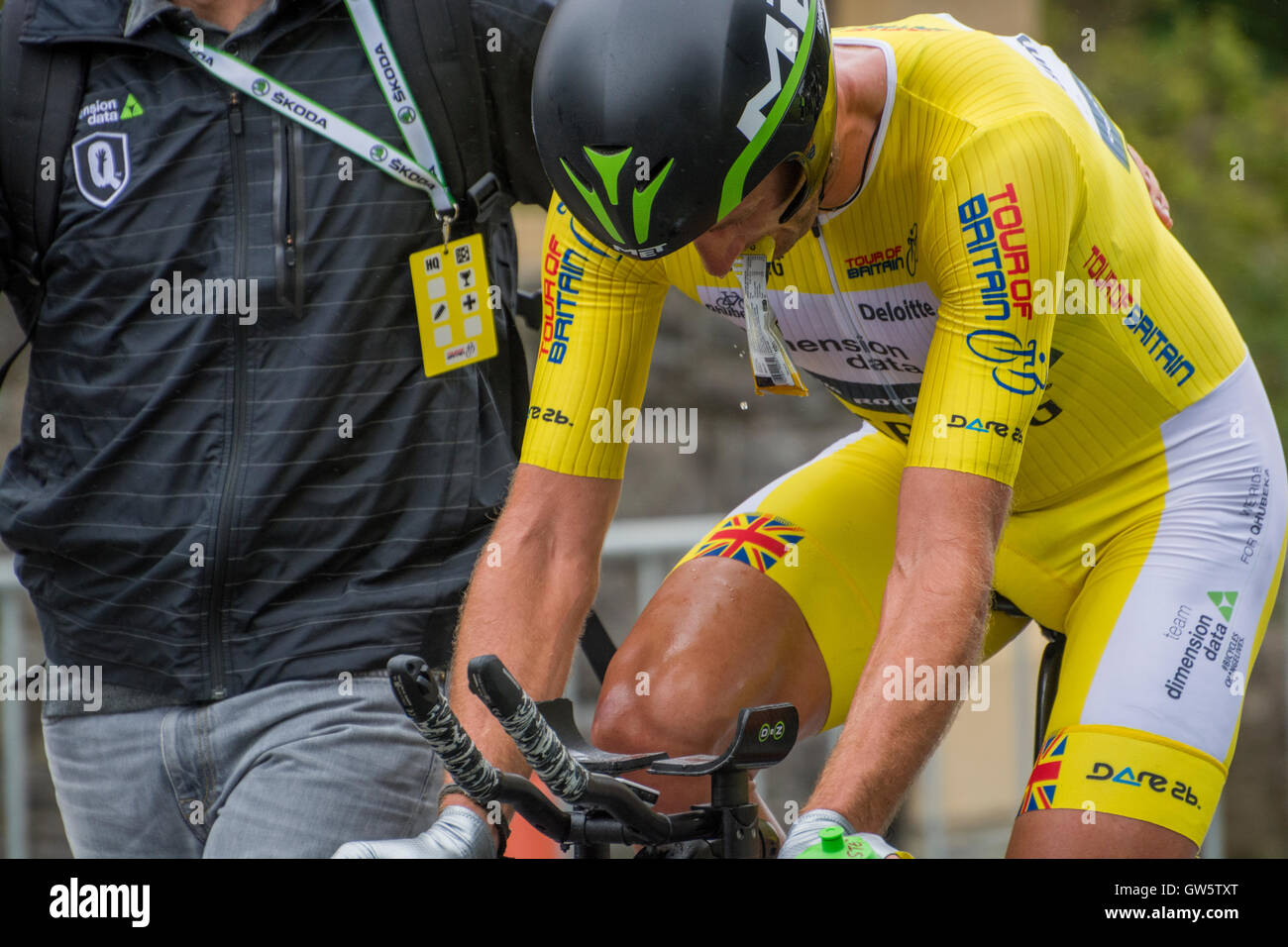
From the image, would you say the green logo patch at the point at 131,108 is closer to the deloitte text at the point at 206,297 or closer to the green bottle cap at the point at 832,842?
the deloitte text at the point at 206,297

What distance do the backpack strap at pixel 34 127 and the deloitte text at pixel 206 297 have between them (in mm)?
305

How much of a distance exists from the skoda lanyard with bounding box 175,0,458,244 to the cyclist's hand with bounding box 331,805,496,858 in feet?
4.20

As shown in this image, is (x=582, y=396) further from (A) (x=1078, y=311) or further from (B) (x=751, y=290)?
(A) (x=1078, y=311)

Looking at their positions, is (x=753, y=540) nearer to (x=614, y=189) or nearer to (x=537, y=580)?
(x=537, y=580)

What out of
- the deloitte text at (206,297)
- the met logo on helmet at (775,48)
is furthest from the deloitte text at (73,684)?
the met logo on helmet at (775,48)

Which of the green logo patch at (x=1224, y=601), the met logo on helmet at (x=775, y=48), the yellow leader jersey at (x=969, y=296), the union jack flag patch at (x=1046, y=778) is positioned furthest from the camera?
the green logo patch at (x=1224, y=601)

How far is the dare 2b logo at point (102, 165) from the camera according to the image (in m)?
3.36

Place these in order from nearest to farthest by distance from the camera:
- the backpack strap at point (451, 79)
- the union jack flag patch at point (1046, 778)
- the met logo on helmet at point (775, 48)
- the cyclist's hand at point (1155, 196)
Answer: the met logo on helmet at point (775, 48)
the union jack flag patch at point (1046, 778)
the backpack strap at point (451, 79)
the cyclist's hand at point (1155, 196)

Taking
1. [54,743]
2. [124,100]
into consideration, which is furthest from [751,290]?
[54,743]

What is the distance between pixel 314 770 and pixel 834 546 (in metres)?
1.18

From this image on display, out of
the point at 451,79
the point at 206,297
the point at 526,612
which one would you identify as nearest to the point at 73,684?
the point at 206,297

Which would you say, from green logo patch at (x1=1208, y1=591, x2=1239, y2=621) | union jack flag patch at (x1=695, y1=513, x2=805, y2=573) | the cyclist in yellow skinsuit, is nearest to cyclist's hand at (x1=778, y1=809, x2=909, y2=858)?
the cyclist in yellow skinsuit

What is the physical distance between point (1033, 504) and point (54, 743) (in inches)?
84.2

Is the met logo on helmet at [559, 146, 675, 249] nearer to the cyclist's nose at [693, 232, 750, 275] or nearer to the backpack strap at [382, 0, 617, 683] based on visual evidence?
the cyclist's nose at [693, 232, 750, 275]
